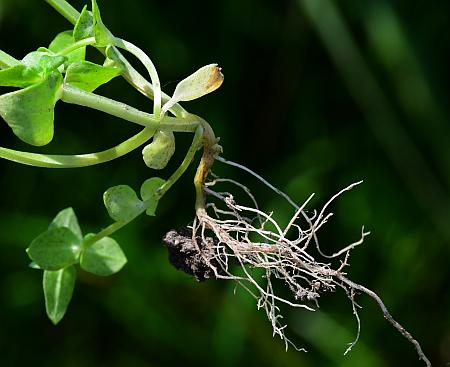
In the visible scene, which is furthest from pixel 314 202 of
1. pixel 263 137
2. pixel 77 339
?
pixel 77 339

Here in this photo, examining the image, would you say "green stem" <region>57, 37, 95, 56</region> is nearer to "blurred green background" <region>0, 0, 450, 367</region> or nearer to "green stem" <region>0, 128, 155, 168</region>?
"green stem" <region>0, 128, 155, 168</region>

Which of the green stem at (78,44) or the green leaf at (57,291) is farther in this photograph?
the green leaf at (57,291)

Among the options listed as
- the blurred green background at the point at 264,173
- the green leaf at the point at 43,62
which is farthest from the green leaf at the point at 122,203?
the blurred green background at the point at 264,173

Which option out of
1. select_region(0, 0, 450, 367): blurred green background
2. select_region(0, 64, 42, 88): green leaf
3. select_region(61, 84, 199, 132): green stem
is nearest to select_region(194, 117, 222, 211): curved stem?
select_region(61, 84, 199, 132): green stem

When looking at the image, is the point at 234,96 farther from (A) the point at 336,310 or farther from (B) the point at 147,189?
(B) the point at 147,189

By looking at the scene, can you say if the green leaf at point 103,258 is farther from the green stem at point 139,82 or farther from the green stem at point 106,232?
the green stem at point 139,82

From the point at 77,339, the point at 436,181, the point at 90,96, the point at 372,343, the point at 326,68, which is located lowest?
the point at 372,343
